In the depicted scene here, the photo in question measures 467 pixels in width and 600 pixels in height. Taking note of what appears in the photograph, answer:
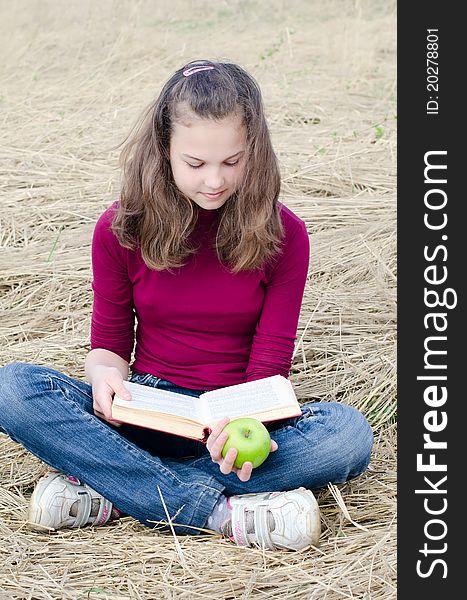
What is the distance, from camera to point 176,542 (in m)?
2.69

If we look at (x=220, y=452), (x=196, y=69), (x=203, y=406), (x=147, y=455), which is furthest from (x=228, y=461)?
(x=196, y=69)

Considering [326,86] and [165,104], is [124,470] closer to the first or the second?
[165,104]

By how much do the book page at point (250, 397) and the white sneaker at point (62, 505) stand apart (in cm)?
44

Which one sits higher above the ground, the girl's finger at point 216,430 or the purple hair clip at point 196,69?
the purple hair clip at point 196,69

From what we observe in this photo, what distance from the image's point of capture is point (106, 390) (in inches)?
110

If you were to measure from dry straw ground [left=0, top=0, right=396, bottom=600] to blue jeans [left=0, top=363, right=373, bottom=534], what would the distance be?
0.10m

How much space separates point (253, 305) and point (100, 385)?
532mm

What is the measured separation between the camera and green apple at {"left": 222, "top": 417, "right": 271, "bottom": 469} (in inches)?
103

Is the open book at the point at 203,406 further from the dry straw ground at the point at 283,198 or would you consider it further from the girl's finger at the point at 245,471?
the dry straw ground at the point at 283,198

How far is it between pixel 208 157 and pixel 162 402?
69 centimetres

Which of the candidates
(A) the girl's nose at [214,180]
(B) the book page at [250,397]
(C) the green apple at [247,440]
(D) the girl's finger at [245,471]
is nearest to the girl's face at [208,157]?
(A) the girl's nose at [214,180]

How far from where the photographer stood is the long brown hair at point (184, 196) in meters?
2.83

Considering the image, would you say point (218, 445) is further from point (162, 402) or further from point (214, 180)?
point (214, 180)

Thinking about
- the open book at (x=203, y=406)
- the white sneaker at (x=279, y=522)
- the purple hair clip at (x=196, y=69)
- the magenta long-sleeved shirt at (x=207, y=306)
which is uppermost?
the purple hair clip at (x=196, y=69)
